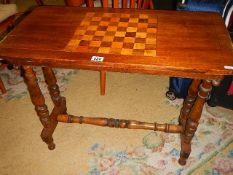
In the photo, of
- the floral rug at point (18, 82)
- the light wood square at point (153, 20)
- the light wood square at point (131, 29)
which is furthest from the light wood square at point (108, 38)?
the floral rug at point (18, 82)

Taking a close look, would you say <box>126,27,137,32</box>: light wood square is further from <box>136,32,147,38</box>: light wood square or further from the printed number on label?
the printed number on label

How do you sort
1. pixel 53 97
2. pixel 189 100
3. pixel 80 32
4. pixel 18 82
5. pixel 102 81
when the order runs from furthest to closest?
pixel 18 82, pixel 102 81, pixel 53 97, pixel 189 100, pixel 80 32

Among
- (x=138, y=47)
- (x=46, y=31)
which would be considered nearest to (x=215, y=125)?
(x=138, y=47)

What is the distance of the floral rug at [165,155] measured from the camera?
1.70 meters

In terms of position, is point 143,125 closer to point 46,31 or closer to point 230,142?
point 230,142

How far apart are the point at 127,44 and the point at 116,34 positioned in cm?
12

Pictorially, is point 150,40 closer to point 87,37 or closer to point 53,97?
point 87,37

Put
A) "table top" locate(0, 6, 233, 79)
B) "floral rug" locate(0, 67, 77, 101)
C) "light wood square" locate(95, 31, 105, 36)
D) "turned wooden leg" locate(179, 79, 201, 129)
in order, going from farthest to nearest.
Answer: "floral rug" locate(0, 67, 77, 101) → "turned wooden leg" locate(179, 79, 201, 129) → "light wood square" locate(95, 31, 105, 36) → "table top" locate(0, 6, 233, 79)

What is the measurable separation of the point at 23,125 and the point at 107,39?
1.15 metres

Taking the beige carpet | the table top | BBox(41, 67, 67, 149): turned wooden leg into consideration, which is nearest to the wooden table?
the table top

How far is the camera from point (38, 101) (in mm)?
1552

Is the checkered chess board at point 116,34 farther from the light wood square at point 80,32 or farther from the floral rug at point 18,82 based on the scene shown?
the floral rug at point 18,82

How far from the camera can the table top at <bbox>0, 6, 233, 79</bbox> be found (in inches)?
45.0

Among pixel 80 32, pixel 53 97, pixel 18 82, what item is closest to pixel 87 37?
pixel 80 32
